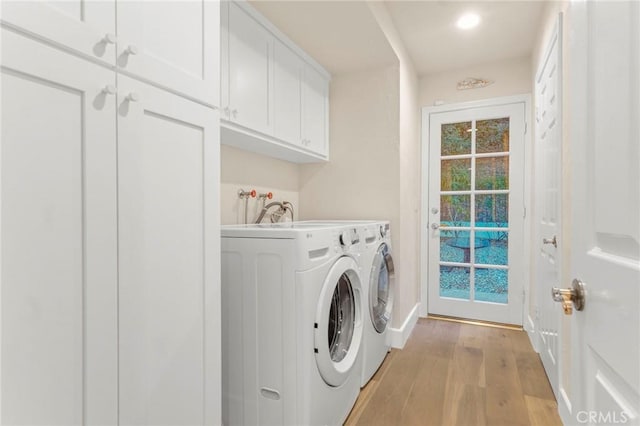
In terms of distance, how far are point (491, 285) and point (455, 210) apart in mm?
787

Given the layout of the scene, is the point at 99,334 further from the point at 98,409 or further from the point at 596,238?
the point at 596,238

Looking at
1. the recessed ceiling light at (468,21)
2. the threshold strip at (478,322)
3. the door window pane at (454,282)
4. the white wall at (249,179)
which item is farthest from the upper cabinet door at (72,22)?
the threshold strip at (478,322)

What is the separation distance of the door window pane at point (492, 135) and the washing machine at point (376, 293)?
1425 mm

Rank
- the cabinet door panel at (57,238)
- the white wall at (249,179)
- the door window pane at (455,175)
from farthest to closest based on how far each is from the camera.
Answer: the door window pane at (455,175)
the white wall at (249,179)
the cabinet door panel at (57,238)

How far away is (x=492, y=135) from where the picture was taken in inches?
119

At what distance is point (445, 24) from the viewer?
7.82ft

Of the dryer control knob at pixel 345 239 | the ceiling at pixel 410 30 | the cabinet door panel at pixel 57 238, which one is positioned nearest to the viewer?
the cabinet door panel at pixel 57 238

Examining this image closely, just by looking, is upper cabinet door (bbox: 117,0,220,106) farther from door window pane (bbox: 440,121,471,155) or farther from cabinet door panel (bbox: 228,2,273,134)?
door window pane (bbox: 440,121,471,155)

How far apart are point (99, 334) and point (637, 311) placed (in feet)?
3.31

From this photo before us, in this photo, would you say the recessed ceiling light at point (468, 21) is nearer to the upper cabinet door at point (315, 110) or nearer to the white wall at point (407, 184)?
the white wall at point (407, 184)

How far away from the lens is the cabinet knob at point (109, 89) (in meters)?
0.74

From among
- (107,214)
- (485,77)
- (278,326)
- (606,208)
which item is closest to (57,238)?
(107,214)

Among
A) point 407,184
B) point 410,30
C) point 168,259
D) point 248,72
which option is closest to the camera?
point 168,259

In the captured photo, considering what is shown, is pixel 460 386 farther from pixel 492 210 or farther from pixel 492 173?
pixel 492 173
